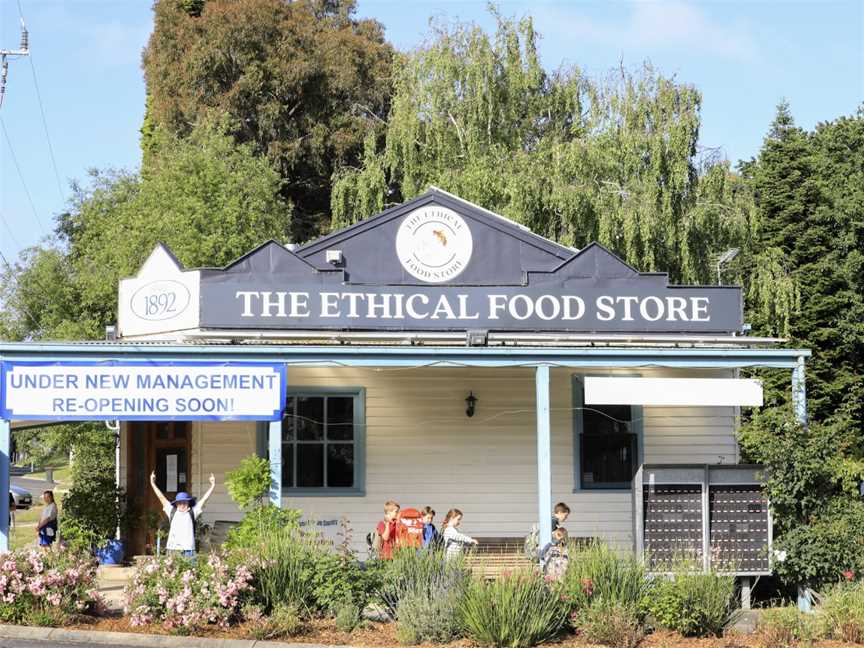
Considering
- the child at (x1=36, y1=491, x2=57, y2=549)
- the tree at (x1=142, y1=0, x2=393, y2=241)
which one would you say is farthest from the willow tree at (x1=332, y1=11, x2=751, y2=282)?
the child at (x1=36, y1=491, x2=57, y2=549)

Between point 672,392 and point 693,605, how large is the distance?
3710 mm

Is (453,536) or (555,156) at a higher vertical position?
(555,156)

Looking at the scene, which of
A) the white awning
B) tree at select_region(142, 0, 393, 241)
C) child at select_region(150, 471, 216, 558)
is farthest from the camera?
tree at select_region(142, 0, 393, 241)

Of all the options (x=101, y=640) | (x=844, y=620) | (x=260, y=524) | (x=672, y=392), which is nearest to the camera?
(x=844, y=620)

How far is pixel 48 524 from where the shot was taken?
1828 cm

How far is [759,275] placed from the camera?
33.2 metres

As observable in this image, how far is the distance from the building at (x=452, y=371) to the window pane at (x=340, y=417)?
1.0 inches

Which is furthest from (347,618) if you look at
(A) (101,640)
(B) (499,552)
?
(B) (499,552)

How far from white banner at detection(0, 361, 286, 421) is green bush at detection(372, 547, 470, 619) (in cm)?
297

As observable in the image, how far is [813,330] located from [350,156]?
725 inches

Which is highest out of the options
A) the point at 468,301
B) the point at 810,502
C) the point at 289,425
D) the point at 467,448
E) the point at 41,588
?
the point at 468,301

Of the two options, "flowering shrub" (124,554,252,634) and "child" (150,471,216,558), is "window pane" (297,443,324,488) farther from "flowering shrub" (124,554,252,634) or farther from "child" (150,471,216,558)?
"flowering shrub" (124,554,252,634)

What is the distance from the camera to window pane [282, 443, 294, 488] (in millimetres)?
18453

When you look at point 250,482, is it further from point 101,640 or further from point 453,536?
point 101,640
